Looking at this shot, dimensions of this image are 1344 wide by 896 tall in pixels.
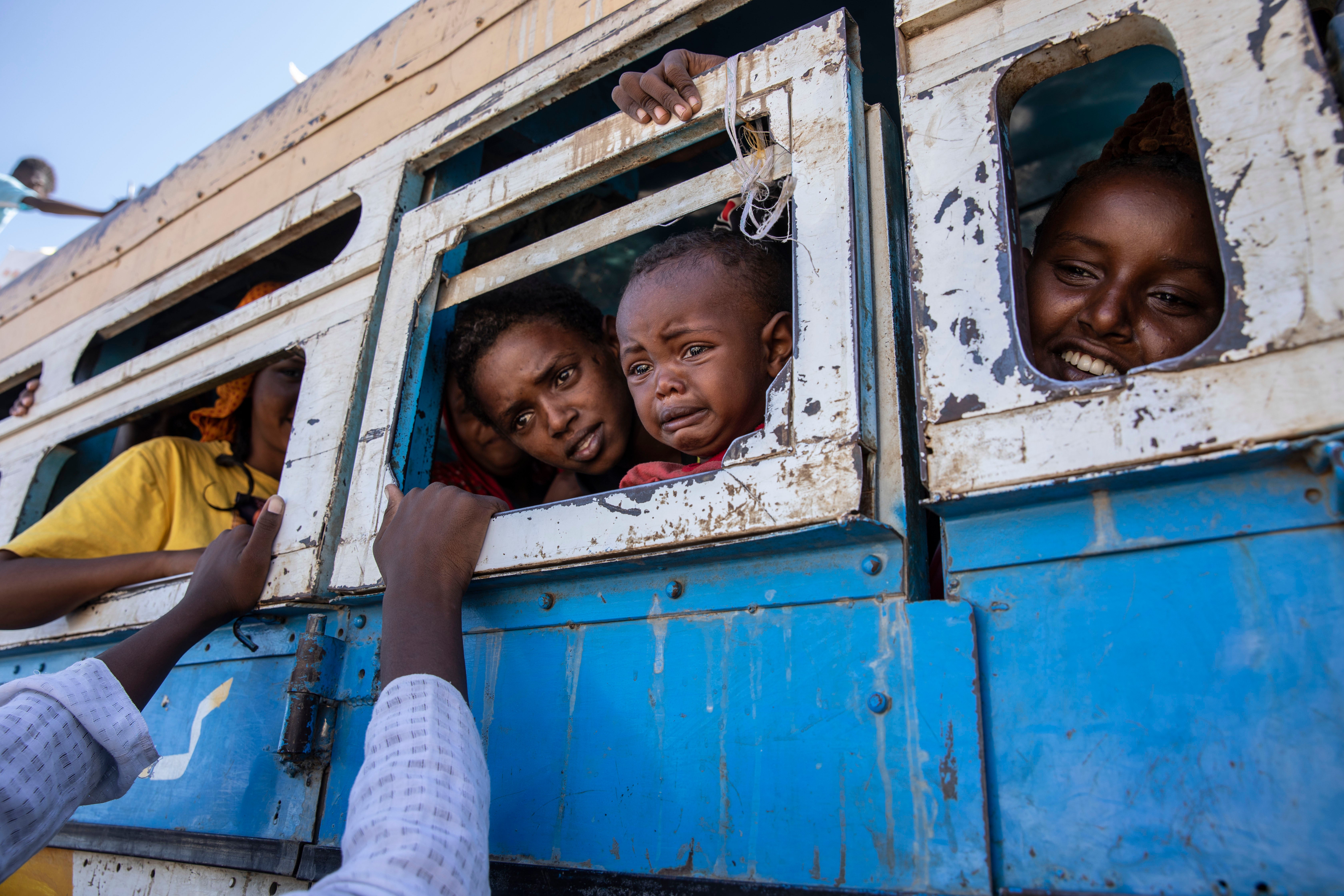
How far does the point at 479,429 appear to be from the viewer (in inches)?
90.0

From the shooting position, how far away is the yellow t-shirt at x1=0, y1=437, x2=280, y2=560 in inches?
80.6

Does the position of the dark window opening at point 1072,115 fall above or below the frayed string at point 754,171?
above

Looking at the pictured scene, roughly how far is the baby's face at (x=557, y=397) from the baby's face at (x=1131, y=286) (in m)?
1.03

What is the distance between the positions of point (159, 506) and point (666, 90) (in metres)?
1.90

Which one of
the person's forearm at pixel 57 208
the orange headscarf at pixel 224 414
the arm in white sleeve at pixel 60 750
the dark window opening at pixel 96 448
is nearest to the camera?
the arm in white sleeve at pixel 60 750

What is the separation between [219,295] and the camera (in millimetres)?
3244

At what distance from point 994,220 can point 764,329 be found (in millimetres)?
604

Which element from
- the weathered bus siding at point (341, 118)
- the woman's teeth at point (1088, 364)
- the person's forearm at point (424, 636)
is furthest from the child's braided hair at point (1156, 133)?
the person's forearm at point (424, 636)

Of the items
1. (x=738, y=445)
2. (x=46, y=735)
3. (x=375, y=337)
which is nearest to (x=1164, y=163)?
(x=738, y=445)

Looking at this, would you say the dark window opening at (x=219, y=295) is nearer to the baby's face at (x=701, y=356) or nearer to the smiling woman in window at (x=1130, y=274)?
the baby's face at (x=701, y=356)

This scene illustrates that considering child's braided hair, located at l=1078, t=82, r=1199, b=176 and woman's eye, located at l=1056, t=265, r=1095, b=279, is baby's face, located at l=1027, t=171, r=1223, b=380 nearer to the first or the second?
woman's eye, located at l=1056, t=265, r=1095, b=279

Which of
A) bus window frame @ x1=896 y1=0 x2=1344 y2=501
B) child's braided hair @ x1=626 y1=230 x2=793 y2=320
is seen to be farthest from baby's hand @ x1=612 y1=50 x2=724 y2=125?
bus window frame @ x1=896 y1=0 x2=1344 y2=501

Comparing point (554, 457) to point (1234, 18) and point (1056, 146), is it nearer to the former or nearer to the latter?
point (1234, 18)

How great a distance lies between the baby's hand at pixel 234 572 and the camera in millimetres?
1595
